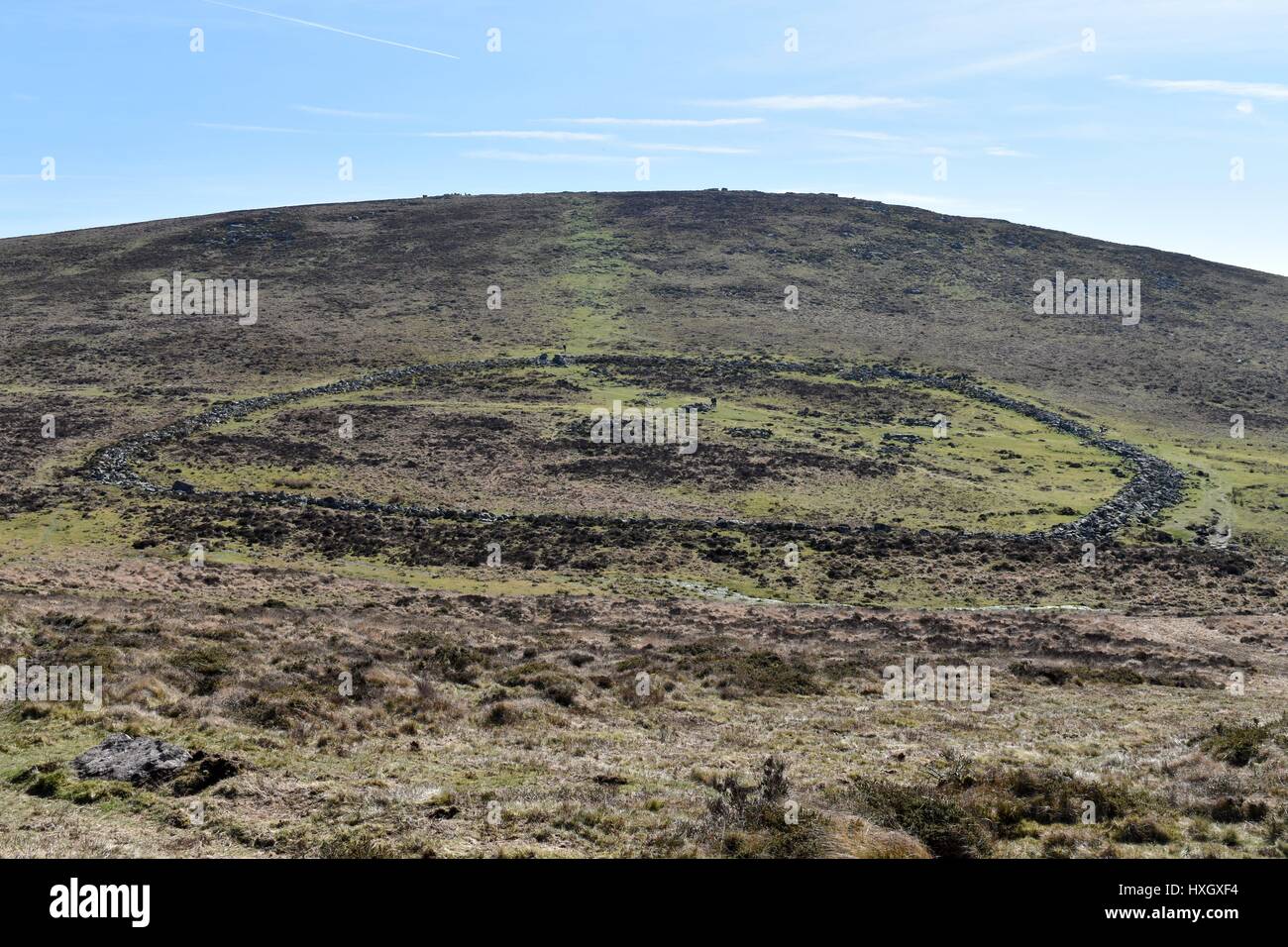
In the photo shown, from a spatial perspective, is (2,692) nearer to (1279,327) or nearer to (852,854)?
(852,854)

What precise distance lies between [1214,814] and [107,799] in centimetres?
1664

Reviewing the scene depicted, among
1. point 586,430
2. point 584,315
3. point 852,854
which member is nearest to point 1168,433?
point 586,430

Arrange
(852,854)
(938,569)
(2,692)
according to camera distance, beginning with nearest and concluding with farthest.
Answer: (852,854) → (2,692) → (938,569)

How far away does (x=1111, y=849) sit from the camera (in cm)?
1170

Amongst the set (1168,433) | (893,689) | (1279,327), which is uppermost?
(1279,327)

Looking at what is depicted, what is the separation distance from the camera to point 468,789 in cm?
1415

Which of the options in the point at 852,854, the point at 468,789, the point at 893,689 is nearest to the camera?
the point at 852,854

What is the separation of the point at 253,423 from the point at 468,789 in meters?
60.8

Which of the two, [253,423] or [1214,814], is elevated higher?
[253,423]

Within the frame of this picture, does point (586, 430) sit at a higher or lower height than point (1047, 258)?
lower

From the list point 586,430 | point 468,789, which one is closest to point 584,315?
point 586,430
